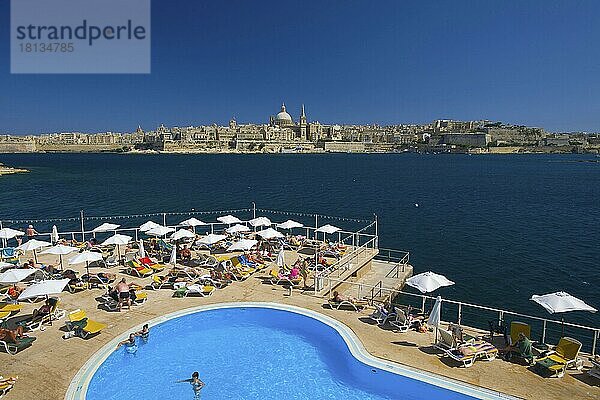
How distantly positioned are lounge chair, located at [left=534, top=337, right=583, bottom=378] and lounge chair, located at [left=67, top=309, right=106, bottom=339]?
975 cm

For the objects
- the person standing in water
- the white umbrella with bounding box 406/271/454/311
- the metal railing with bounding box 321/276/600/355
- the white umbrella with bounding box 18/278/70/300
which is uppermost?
the white umbrella with bounding box 406/271/454/311

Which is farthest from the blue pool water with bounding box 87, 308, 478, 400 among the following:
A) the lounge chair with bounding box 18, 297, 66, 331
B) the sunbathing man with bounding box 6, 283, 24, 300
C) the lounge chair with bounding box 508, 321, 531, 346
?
the sunbathing man with bounding box 6, 283, 24, 300

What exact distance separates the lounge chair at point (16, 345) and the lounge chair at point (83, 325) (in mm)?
878

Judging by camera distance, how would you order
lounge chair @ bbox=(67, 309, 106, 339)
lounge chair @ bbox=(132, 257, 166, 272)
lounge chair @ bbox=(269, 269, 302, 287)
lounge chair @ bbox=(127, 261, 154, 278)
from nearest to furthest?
lounge chair @ bbox=(67, 309, 106, 339) → lounge chair @ bbox=(269, 269, 302, 287) → lounge chair @ bbox=(127, 261, 154, 278) → lounge chair @ bbox=(132, 257, 166, 272)

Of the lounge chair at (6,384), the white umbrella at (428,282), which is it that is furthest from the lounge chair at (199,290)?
the white umbrella at (428,282)

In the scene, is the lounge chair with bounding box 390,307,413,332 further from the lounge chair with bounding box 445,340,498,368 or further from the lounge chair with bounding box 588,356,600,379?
the lounge chair with bounding box 588,356,600,379

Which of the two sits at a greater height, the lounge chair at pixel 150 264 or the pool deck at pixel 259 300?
the lounge chair at pixel 150 264

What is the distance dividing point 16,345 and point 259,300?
5839 mm

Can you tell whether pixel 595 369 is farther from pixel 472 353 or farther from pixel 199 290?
pixel 199 290

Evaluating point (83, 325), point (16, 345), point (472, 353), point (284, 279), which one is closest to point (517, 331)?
point (472, 353)

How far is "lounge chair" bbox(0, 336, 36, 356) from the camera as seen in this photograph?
8.65m

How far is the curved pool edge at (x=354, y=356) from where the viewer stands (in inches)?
292

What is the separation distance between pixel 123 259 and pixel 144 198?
37564 mm

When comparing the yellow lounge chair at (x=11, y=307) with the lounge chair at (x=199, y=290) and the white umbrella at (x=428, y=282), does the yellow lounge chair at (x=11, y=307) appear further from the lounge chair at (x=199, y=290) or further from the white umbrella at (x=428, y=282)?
the white umbrella at (x=428, y=282)
